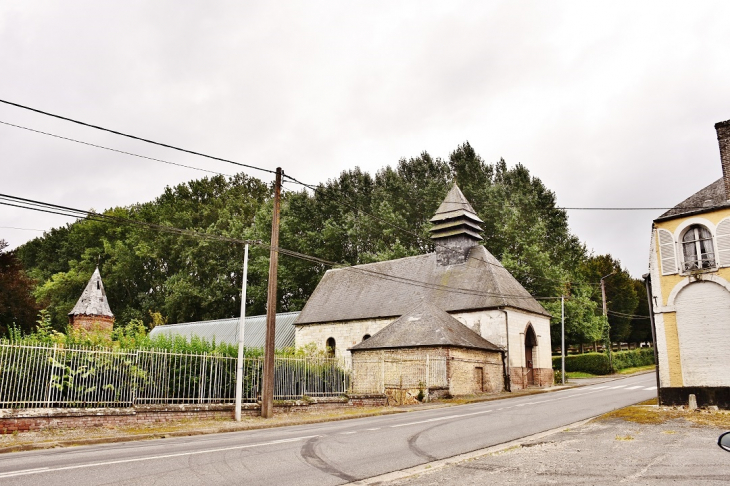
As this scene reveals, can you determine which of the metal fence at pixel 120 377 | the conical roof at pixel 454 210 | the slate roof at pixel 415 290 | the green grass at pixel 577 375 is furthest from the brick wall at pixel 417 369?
the green grass at pixel 577 375

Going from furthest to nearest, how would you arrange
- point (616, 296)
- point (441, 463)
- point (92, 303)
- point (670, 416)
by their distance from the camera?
point (616, 296), point (92, 303), point (670, 416), point (441, 463)

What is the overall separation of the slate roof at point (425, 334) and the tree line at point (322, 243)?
14360mm

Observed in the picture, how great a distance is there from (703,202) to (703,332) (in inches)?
163

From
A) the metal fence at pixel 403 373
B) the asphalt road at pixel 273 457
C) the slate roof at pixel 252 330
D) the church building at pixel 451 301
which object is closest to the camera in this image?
the asphalt road at pixel 273 457

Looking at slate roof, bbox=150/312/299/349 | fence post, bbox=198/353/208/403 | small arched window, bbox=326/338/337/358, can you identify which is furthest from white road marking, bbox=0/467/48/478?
slate roof, bbox=150/312/299/349

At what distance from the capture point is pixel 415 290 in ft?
122

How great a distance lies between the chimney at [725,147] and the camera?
17609 millimetres

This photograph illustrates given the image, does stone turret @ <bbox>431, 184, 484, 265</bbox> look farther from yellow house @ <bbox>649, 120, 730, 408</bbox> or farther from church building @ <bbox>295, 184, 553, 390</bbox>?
yellow house @ <bbox>649, 120, 730, 408</bbox>

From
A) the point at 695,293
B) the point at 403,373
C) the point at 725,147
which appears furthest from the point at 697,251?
the point at 403,373

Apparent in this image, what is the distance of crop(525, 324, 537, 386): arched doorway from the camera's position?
116 ft

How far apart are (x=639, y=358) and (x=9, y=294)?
52574mm

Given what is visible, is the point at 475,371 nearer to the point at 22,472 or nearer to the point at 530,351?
the point at 530,351

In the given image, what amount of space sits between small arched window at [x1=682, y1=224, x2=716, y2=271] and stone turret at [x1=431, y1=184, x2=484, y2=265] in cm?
1996

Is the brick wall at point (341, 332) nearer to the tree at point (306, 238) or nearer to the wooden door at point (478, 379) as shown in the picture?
the wooden door at point (478, 379)
